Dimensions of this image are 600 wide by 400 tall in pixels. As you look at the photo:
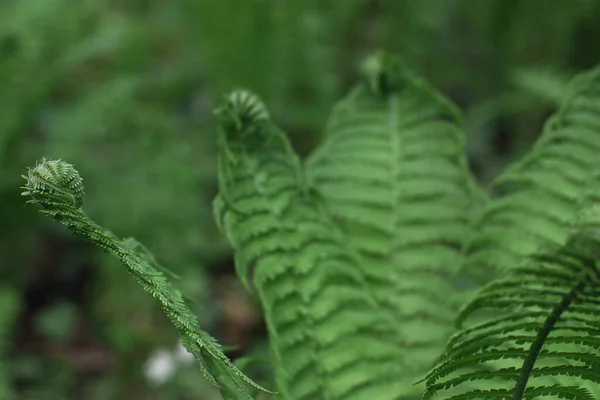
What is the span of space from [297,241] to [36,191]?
0.42m

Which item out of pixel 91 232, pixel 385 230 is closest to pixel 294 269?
pixel 385 230

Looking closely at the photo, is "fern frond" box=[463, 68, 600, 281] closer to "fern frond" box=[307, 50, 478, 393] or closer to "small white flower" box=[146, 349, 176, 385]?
"fern frond" box=[307, 50, 478, 393]

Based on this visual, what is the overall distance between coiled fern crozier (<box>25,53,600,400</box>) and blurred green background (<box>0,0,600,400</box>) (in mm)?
677

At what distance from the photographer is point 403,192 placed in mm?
1204

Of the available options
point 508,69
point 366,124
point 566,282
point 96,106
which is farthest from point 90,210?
point 566,282

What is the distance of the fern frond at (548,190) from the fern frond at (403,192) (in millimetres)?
63

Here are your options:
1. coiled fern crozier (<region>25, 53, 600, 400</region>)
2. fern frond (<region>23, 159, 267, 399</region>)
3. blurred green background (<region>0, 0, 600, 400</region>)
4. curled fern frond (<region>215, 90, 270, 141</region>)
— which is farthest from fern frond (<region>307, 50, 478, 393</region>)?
blurred green background (<region>0, 0, 600, 400</region>)

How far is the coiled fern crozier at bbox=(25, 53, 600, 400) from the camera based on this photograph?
1.00 m

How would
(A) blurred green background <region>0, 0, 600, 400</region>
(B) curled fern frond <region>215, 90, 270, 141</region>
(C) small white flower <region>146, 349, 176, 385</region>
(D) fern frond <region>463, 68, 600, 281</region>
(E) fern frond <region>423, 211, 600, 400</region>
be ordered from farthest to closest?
(A) blurred green background <region>0, 0, 600, 400</region> < (C) small white flower <region>146, 349, 176, 385</region> < (D) fern frond <region>463, 68, 600, 281</region> < (B) curled fern frond <region>215, 90, 270, 141</region> < (E) fern frond <region>423, 211, 600, 400</region>

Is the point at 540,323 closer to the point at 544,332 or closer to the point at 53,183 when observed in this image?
the point at 544,332

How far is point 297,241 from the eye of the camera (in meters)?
1.04

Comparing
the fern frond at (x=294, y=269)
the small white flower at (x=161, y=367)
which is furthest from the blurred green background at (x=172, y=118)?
the fern frond at (x=294, y=269)

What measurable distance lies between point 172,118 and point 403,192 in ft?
5.00

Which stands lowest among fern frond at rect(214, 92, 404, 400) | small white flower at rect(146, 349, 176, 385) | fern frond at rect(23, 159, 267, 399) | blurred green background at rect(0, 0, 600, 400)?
fern frond at rect(23, 159, 267, 399)
